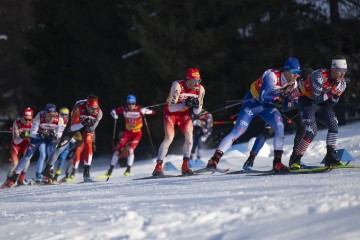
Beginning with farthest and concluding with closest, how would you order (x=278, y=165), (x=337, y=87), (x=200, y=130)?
(x=200, y=130) → (x=278, y=165) → (x=337, y=87)

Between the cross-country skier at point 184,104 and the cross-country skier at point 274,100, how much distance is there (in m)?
1.39

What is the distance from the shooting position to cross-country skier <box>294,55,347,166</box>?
1151 centimetres

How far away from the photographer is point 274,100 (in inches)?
471

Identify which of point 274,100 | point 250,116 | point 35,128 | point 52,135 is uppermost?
point 274,100

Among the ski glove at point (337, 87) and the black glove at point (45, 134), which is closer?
the ski glove at point (337, 87)

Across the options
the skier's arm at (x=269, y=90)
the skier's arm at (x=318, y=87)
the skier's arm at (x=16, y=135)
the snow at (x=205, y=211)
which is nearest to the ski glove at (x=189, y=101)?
the skier's arm at (x=269, y=90)

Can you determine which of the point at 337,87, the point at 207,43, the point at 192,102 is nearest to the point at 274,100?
the point at 337,87

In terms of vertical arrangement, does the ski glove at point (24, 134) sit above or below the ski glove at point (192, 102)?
below

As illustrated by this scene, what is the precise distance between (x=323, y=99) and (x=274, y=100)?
2.71ft

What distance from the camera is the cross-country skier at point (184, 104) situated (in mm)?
13367

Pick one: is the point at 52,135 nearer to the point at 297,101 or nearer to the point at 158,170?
the point at 158,170

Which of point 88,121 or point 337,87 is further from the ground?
point 337,87

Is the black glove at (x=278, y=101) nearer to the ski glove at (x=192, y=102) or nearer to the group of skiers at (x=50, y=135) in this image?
the ski glove at (x=192, y=102)

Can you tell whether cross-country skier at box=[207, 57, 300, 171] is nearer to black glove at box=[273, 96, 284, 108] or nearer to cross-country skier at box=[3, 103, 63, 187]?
black glove at box=[273, 96, 284, 108]
